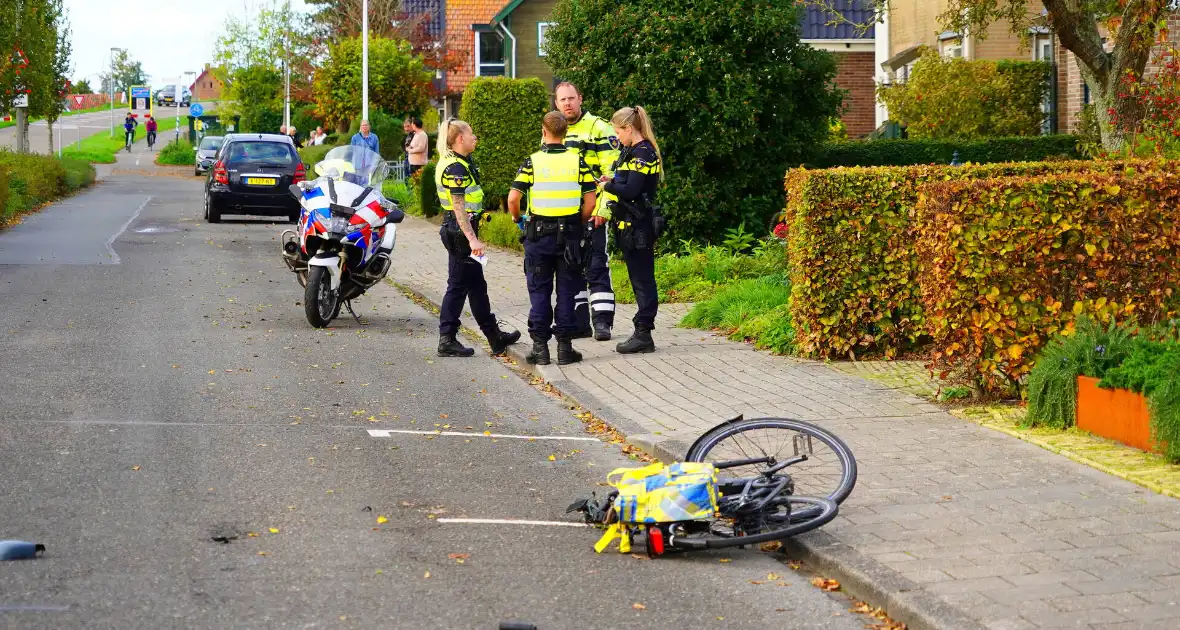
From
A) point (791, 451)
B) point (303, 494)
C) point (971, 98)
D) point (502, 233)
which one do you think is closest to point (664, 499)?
point (791, 451)

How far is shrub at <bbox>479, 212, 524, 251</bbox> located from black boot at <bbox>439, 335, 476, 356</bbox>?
28.8 feet

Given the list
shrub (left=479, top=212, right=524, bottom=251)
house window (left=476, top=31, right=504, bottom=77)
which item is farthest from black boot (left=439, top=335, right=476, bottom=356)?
house window (left=476, top=31, right=504, bottom=77)

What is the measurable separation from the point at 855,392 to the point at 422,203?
66.4 feet

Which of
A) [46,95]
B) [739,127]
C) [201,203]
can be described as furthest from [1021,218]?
[46,95]

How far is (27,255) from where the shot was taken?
20234 millimetres

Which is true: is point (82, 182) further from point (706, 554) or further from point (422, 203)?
point (706, 554)

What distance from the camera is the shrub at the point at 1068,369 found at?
805cm

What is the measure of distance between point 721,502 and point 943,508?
3.50 feet

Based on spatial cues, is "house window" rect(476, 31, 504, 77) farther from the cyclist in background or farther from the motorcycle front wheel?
the motorcycle front wheel

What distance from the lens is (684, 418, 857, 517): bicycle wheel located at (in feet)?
21.2

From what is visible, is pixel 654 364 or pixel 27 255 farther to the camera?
pixel 27 255

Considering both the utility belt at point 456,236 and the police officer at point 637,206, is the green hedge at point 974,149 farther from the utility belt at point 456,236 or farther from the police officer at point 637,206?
the utility belt at point 456,236

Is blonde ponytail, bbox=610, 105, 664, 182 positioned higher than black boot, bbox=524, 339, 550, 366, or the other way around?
blonde ponytail, bbox=610, 105, 664, 182

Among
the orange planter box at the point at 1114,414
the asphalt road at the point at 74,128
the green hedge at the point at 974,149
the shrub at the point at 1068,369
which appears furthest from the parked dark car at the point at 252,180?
the asphalt road at the point at 74,128
